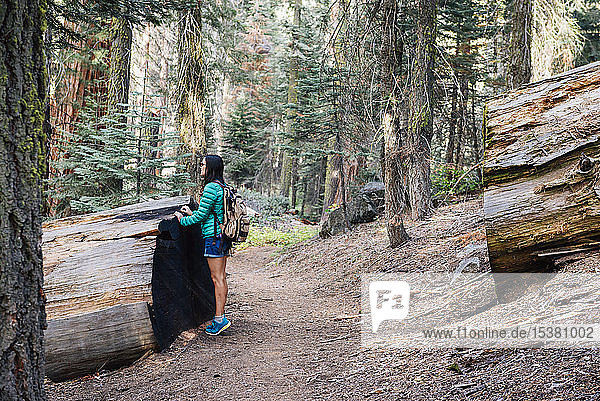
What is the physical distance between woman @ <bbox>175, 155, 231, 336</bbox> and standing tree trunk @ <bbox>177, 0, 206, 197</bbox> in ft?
15.2

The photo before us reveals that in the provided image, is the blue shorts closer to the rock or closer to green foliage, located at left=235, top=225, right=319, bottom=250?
the rock

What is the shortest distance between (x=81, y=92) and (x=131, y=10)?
4160 millimetres

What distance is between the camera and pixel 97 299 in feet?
13.9

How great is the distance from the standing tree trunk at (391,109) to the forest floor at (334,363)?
1.17 meters

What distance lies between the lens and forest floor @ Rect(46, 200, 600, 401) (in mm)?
2742

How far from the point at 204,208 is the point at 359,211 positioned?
907 centimetres

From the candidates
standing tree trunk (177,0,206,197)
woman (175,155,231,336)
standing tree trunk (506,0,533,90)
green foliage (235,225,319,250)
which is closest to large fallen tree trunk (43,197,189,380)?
woman (175,155,231,336)

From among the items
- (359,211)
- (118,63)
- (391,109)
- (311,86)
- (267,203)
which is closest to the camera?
(391,109)

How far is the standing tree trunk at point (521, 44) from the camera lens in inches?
337

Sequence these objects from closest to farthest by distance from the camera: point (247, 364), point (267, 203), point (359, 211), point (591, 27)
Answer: point (247, 364)
point (359, 211)
point (591, 27)
point (267, 203)

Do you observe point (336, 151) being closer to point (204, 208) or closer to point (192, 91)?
point (192, 91)

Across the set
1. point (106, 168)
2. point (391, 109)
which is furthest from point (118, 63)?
point (391, 109)

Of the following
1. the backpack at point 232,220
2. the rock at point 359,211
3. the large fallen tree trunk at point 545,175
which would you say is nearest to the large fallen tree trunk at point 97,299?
the backpack at point 232,220

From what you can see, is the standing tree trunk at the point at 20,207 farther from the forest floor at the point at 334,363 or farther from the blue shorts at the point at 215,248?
the blue shorts at the point at 215,248
